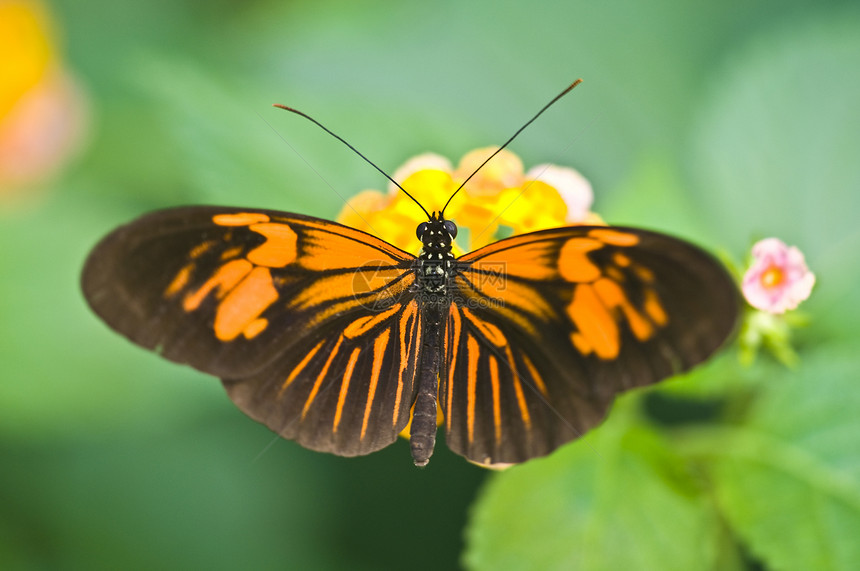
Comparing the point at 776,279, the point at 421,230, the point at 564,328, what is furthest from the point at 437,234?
Answer: the point at 776,279

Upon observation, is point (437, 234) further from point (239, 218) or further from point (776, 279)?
point (776, 279)

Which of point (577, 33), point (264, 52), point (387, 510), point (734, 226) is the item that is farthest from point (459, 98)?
point (387, 510)

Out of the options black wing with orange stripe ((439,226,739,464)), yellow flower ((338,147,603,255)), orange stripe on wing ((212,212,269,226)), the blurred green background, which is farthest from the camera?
the blurred green background

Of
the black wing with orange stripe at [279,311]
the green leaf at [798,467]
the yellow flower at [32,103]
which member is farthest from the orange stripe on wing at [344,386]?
the yellow flower at [32,103]

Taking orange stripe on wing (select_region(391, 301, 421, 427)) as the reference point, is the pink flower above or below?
above

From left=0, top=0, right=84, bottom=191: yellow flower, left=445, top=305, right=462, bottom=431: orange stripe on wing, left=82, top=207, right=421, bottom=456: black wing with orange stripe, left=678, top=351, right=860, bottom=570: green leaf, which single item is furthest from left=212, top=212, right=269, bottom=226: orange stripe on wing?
left=0, top=0, right=84, bottom=191: yellow flower

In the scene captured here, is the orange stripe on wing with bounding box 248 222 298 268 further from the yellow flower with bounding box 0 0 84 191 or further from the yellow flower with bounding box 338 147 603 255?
the yellow flower with bounding box 0 0 84 191

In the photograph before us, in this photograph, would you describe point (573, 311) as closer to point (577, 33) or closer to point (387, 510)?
point (387, 510)
